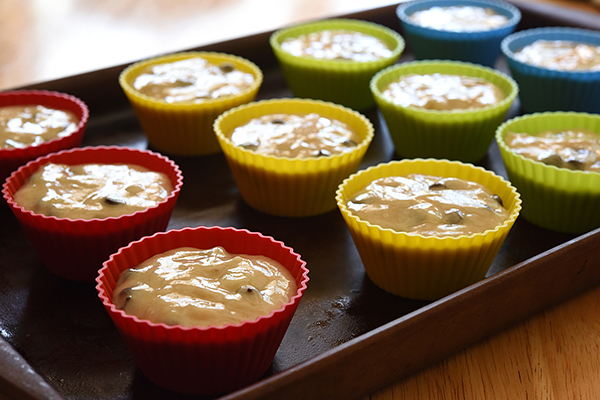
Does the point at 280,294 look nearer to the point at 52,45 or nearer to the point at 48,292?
the point at 48,292

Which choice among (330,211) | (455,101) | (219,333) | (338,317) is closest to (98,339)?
(219,333)

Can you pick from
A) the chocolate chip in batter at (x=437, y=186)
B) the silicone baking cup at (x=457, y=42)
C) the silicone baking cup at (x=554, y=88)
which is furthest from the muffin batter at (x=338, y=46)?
the chocolate chip in batter at (x=437, y=186)

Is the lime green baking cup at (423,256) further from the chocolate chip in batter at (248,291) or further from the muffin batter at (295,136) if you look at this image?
the chocolate chip in batter at (248,291)

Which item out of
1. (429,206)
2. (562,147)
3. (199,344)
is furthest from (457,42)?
(199,344)

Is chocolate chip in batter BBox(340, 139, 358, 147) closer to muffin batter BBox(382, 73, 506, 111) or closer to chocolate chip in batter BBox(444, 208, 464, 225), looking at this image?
muffin batter BBox(382, 73, 506, 111)

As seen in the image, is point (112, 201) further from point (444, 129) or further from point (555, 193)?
point (555, 193)

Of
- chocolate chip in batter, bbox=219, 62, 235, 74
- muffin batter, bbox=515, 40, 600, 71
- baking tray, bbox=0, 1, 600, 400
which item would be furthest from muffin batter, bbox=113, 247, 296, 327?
muffin batter, bbox=515, 40, 600, 71
